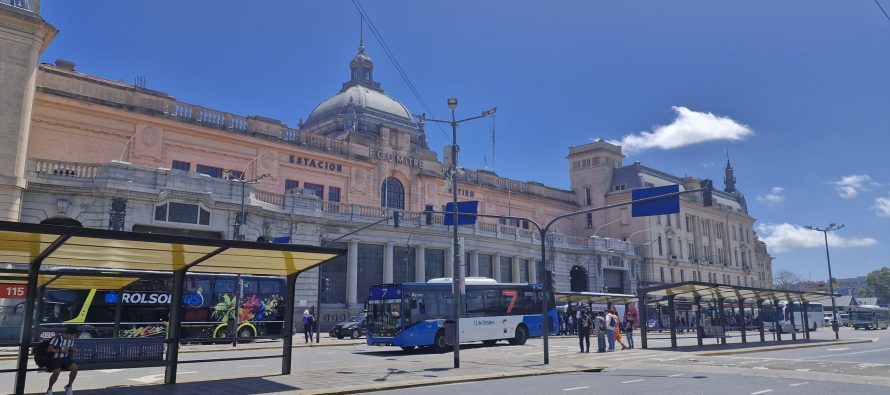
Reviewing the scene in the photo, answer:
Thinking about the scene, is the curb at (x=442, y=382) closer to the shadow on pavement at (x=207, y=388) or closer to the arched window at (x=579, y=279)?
the shadow on pavement at (x=207, y=388)

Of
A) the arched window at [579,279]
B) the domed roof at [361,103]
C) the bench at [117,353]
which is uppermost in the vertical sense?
the domed roof at [361,103]

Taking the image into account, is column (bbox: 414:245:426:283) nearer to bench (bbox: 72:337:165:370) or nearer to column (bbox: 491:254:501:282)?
column (bbox: 491:254:501:282)

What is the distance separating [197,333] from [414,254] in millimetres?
21533

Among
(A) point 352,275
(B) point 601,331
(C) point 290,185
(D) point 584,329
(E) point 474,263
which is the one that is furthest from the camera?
(E) point 474,263

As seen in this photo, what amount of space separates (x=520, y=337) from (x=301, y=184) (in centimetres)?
2197

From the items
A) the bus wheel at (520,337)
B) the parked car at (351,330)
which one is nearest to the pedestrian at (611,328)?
the bus wheel at (520,337)

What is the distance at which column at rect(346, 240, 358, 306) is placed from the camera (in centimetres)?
4300

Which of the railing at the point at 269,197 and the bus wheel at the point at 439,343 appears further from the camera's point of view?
the railing at the point at 269,197

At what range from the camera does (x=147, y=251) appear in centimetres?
1312

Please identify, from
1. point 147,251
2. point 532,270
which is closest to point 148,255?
point 147,251

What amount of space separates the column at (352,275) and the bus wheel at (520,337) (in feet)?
50.5

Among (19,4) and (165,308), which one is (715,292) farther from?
(19,4)

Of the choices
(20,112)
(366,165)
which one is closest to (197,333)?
(20,112)

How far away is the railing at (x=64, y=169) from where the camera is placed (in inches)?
1234
